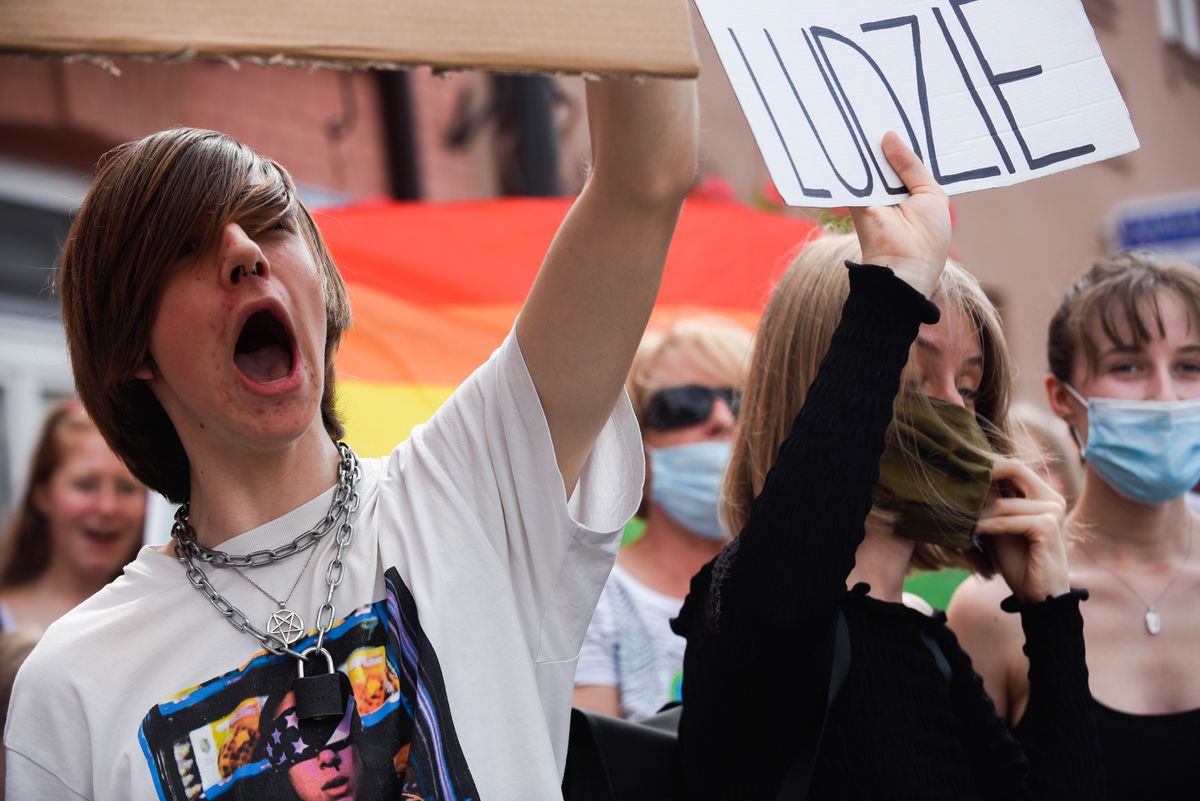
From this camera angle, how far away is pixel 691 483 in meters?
3.54

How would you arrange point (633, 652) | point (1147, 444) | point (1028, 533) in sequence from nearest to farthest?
point (1028, 533) → point (1147, 444) → point (633, 652)

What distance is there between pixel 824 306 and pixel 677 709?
2.24 feet

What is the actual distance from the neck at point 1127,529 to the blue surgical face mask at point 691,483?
97 cm

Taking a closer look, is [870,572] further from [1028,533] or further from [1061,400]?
[1061,400]

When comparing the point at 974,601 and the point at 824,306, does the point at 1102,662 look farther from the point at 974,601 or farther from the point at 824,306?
the point at 824,306

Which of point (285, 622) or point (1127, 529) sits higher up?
point (285, 622)

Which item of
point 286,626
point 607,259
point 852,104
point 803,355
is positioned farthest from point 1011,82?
point 286,626

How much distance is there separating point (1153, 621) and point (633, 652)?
1.13m

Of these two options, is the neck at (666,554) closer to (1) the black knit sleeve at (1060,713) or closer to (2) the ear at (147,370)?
(1) the black knit sleeve at (1060,713)

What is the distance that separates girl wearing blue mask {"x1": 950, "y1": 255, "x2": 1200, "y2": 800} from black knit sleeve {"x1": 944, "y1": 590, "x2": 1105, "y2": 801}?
0.37 meters

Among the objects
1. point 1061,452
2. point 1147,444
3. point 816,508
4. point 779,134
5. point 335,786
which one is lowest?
point 1061,452

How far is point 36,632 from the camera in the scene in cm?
338

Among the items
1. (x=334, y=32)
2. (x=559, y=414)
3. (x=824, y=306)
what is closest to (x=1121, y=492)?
(x=824, y=306)

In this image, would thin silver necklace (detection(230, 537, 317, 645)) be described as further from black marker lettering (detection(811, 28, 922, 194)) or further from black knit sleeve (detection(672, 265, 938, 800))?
black marker lettering (detection(811, 28, 922, 194))
